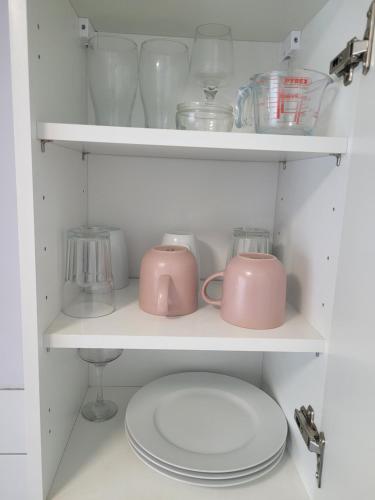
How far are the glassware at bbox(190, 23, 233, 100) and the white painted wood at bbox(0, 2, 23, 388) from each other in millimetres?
372

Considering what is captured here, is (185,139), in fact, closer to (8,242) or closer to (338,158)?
(338,158)

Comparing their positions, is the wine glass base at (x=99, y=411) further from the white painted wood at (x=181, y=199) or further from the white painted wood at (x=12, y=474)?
the white painted wood at (x=181, y=199)

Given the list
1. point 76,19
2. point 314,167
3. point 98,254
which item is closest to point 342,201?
point 314,167

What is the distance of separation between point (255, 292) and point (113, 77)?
0.46 meters

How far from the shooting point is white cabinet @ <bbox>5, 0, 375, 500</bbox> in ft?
1.72

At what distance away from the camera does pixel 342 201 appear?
0.56 metres

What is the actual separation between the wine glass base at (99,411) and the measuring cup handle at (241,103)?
2.28 ft

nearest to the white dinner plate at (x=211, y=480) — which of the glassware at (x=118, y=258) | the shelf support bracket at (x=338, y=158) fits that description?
the glassware at (x=118, y=258)

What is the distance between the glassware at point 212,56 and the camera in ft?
2.29

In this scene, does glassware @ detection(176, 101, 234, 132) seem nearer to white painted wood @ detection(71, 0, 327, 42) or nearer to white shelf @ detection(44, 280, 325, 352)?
white painted wood @ detection(71, 0, 327, 42)

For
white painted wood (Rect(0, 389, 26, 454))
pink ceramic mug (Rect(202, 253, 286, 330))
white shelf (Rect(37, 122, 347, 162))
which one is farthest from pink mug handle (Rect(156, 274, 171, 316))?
white painted wood (Rect(0, 389, 26, 454))

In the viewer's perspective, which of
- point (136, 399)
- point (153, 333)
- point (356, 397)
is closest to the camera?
point (356, 397)

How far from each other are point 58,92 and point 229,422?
723 mm

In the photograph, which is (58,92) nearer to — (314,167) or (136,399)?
(314,167)
